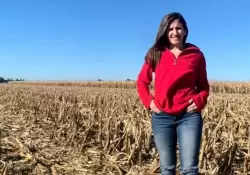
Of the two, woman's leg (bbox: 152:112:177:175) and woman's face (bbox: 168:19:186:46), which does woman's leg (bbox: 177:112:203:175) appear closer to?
woman's leg (bbox: 152:112:177:175)

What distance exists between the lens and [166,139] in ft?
12.5

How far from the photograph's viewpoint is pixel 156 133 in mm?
3850

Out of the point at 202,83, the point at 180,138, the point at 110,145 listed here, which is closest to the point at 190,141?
the point at 180,138

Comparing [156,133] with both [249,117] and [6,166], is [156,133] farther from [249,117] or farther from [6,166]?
[249,117]

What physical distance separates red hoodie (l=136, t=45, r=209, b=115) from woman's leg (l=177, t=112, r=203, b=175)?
0.32ft

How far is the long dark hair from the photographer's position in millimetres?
3816

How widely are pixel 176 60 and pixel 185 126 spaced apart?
2.02 feet

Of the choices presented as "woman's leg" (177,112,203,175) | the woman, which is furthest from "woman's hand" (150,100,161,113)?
"woman's leg" (177,112,203,175)

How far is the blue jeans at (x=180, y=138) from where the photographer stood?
3.65 metres

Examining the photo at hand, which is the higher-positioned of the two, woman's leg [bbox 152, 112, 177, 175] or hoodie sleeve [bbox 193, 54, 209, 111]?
hoodie sleeve [bbox 193, 54, 209, 111]

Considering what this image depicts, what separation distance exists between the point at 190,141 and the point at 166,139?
0.26 metres

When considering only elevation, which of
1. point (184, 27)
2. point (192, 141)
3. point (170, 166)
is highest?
point (184, 27)

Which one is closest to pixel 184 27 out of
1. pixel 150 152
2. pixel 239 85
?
pixel 150 152

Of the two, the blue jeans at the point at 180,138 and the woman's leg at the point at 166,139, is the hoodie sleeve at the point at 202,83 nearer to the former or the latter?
the blue jeans at the point at 180,138
